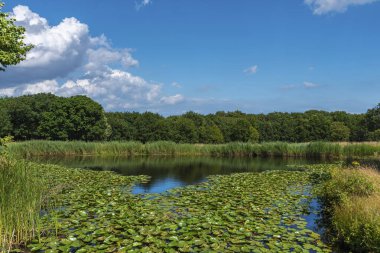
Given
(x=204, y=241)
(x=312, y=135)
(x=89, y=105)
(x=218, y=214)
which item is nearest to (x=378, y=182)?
(x=218, y=214)

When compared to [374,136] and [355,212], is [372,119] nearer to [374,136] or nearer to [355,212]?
[374,136]

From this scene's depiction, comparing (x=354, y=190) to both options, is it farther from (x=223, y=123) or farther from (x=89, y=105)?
(x=223, y=123)

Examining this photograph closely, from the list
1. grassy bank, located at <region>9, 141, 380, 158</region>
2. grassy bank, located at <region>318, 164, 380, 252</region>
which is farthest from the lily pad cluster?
grassy bank, located at <region>9, 141, 380, 158</region>

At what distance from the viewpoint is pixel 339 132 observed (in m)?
63.2

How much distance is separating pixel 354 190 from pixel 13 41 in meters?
13.0

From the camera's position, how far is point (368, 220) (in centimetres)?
788

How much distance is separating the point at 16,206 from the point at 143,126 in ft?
168

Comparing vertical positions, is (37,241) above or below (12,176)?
below

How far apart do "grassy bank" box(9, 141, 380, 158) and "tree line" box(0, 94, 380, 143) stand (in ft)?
34.5

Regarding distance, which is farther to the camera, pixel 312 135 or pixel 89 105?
pixel 312 135

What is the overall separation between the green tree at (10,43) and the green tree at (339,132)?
58069 mm

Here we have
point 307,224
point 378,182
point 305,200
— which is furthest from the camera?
point 305,200

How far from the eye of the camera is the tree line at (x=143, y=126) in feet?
163

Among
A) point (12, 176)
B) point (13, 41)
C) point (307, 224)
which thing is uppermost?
point (13, 41)
